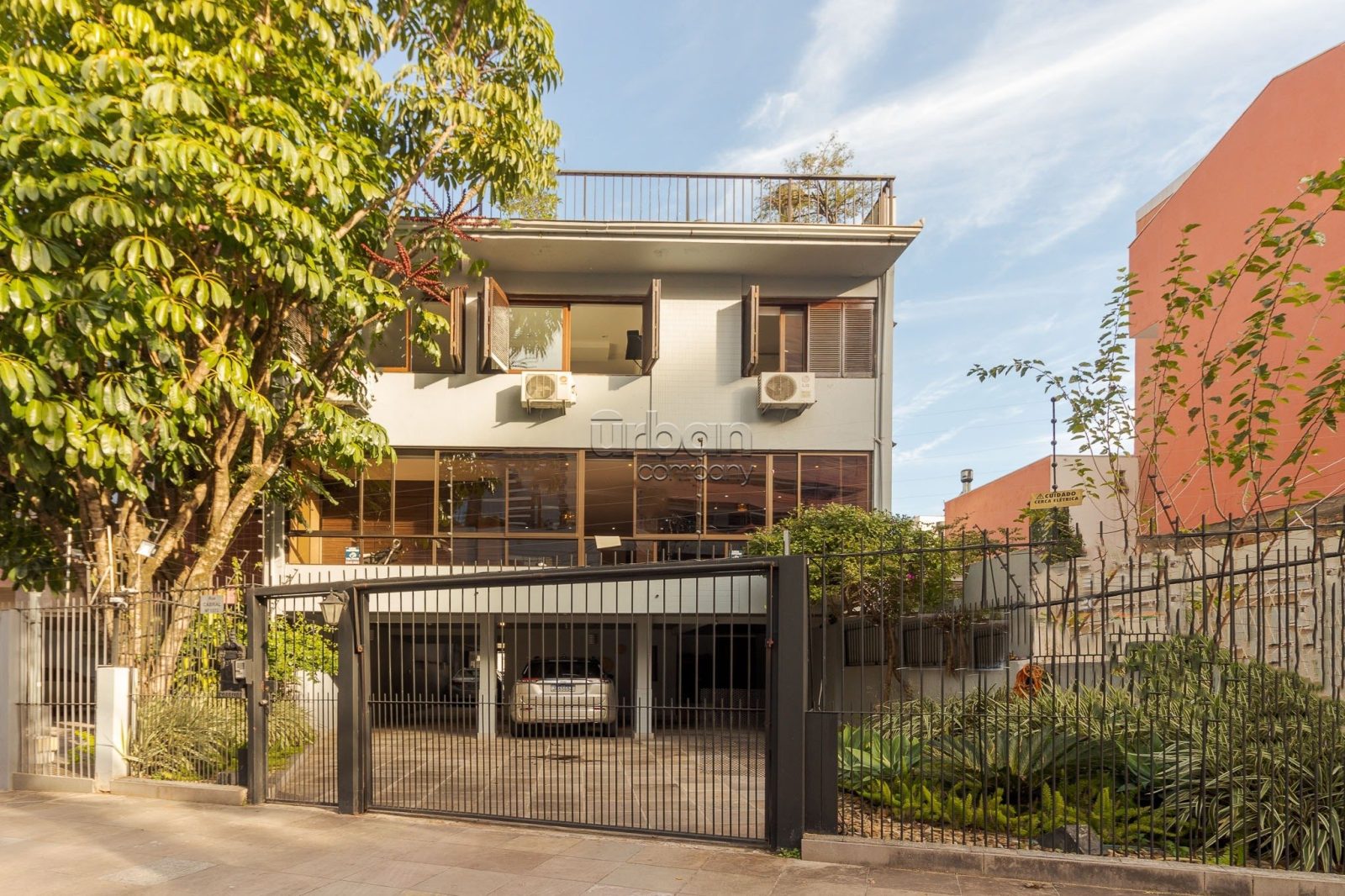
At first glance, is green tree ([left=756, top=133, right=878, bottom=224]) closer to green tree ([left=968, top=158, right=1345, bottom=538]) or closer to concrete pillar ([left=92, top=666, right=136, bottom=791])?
green tree ([left=968, top=158, right=1345, bottom=538])

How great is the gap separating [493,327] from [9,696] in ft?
25.6

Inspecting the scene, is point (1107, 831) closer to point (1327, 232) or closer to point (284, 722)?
point (284, 722)

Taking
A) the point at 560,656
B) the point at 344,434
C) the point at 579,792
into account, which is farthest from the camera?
the point at 344,434

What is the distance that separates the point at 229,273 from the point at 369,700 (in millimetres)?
5022

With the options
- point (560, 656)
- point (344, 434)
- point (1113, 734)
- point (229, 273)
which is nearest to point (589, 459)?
point (344, 434)

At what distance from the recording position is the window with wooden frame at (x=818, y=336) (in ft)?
49.0

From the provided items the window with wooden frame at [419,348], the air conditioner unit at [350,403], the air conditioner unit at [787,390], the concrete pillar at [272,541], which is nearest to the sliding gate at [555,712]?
the air conditioner unit at [350,403]

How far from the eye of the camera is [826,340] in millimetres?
15023

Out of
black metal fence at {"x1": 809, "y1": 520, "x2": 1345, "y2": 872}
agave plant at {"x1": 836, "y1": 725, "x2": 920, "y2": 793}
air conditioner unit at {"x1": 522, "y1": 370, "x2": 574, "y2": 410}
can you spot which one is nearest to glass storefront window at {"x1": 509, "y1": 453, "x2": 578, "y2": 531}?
air conditioner unit at {"x1": 522, "y1": 370, "x2": 574, "y2": 410}

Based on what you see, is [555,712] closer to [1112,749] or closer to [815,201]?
[1112,749]

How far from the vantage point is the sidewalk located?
5.78m

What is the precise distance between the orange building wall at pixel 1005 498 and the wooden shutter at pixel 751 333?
6091 millimetres

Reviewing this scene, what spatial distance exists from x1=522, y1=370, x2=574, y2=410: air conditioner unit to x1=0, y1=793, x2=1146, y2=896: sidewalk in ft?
24.4

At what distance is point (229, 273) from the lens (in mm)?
9844
